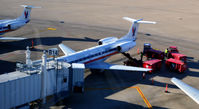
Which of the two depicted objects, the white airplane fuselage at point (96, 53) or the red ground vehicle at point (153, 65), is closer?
the white airplane fuselage at point (96, 53)

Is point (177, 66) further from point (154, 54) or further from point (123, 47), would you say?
point (123, 47)

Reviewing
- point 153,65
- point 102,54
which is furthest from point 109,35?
point 153,65

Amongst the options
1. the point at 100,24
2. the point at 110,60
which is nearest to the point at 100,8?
the point at 100,24

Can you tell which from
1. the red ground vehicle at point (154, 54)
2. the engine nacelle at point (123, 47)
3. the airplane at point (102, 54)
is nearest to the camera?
the airplane at point (102, 54)

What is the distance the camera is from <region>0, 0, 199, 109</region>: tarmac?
25000 millimetres

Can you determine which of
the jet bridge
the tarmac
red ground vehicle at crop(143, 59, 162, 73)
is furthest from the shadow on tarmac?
red ground vehicle at crop(143, 59, 162, 73)

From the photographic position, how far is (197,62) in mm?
37656

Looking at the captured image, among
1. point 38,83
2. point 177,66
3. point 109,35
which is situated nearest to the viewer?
point 38,83

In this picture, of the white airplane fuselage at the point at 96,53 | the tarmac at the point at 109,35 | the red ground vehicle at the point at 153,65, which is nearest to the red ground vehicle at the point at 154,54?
the tarmac at the point at 109,35

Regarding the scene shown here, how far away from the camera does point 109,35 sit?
169 ft

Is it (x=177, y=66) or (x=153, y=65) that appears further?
(x=177, y=66)

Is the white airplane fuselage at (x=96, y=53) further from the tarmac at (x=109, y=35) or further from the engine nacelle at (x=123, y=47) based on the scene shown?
the tarmac at (x=109, y=35)

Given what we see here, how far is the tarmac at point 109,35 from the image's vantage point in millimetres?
25000

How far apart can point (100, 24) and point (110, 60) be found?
26831 mm
